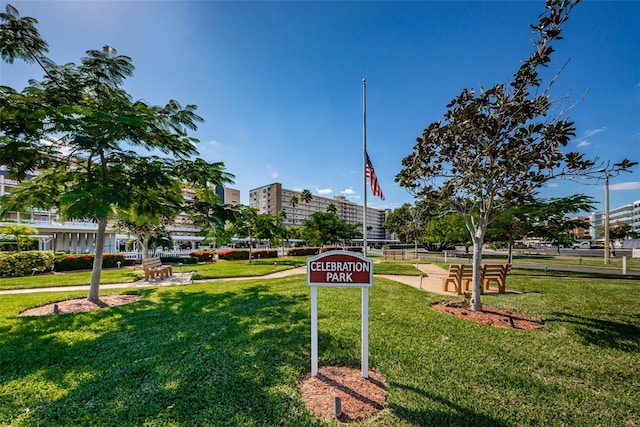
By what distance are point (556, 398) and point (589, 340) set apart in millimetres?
2831

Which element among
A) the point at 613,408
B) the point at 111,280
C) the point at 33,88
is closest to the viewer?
the point at 613,408

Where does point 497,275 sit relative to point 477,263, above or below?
below

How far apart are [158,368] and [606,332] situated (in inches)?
337

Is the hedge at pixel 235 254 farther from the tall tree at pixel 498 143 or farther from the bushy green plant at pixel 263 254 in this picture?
the tall tree at pixel 498 143

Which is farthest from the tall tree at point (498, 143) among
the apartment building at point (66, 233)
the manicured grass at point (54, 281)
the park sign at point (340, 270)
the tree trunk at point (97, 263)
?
the apartment building at point (66, 233)

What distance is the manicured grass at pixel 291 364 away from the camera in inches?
125

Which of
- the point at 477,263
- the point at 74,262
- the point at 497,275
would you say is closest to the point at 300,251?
the point at 74,262

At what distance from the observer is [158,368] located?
4164 mm

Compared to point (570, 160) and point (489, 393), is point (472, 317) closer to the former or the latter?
point (489, 393)

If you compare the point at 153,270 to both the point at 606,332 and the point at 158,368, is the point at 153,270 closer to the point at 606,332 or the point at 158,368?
the point at 158,368

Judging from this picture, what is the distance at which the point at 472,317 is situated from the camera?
668cm

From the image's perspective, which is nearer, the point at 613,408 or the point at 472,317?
the point at 613,408

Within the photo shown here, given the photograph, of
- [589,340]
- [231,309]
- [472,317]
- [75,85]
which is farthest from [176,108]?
[589,340]

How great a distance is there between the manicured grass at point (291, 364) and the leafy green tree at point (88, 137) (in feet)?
8.69
